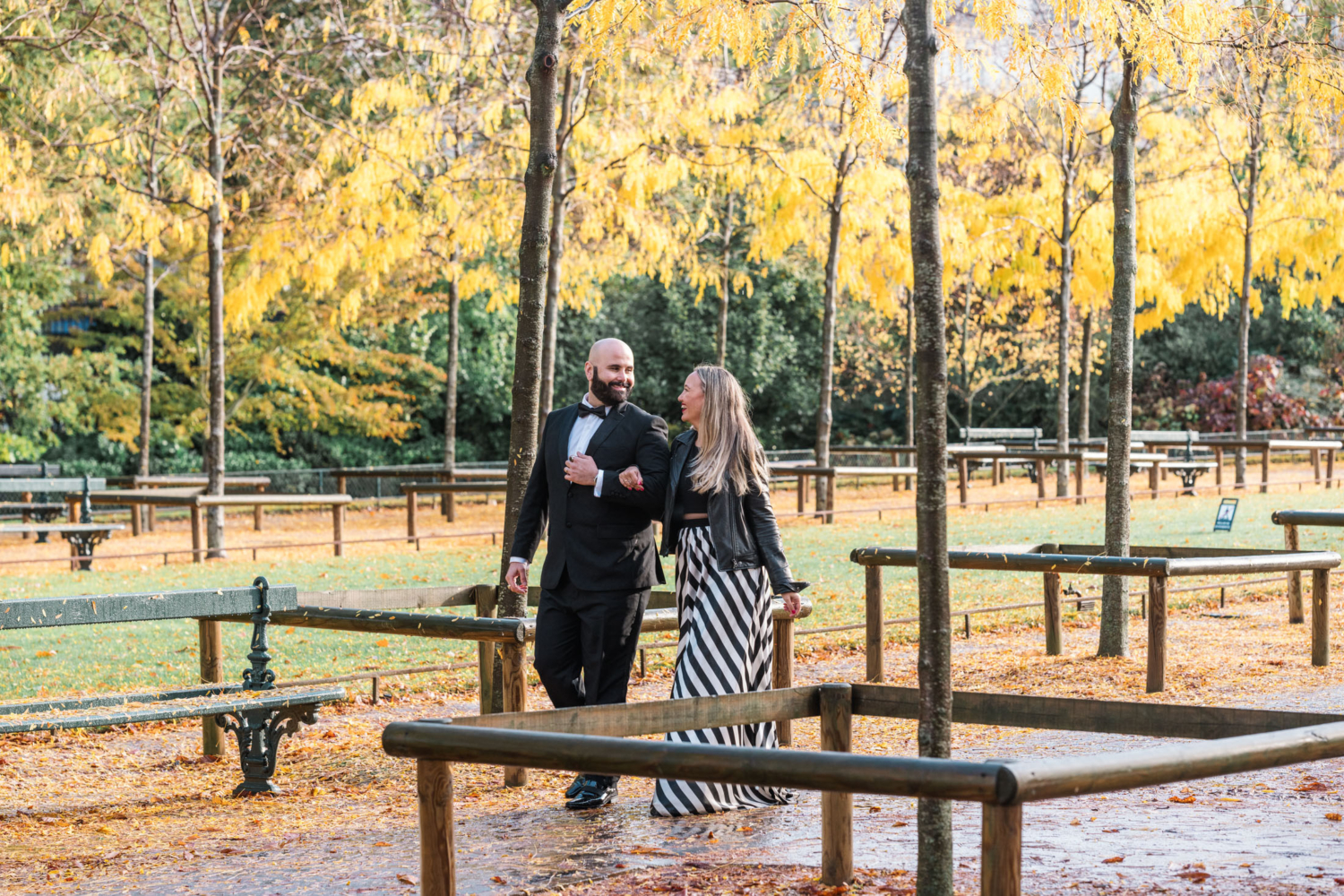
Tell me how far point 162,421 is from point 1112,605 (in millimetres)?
20933

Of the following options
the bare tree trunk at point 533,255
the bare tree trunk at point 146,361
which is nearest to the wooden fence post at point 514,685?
the bare tree trunk at point 533,255

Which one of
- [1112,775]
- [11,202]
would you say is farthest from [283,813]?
[11,202]

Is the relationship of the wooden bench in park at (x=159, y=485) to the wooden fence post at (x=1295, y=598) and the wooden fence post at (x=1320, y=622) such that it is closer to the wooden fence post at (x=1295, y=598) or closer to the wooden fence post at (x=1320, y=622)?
the wooden fence post at (x=1295, y=598)

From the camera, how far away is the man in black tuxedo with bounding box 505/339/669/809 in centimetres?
600

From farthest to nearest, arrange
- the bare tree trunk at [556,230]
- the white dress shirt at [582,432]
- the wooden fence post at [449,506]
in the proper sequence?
the wooden fence post at [449,506] < the bare tree trunk at [556,230] < the white dress shirt at [582,432]

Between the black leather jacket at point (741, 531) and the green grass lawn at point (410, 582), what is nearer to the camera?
the black leather jacket at point (741, 531)

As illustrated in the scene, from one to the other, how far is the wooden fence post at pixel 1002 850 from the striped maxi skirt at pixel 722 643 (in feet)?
7.80

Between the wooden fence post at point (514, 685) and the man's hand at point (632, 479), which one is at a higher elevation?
the man's hand at point (632, 479)

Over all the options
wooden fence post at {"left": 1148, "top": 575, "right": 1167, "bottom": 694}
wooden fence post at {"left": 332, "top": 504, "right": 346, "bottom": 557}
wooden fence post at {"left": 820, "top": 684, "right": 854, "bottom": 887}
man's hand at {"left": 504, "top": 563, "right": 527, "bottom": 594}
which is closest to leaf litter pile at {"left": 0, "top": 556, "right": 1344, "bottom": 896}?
wooden fence post at {"left": 820, "top": 684, "right": 854, "bottom": 887}

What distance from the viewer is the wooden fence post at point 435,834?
382 centimetres

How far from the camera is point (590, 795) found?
577 centimetres

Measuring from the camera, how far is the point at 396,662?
984cm

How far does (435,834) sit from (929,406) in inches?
70.8

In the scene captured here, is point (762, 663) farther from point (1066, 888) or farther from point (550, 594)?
point (1066, 888)
